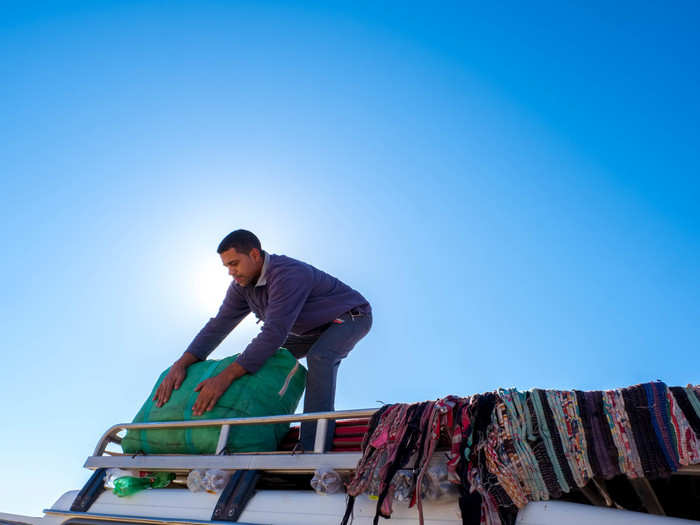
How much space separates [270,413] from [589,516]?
6.22 ft

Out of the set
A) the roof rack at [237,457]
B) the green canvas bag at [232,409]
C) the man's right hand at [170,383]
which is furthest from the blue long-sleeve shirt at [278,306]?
the roof rack at [237,457]

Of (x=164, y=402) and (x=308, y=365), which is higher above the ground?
(x=308, y=365)

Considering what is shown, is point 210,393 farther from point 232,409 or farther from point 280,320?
point 280,320

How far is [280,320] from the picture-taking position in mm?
3301

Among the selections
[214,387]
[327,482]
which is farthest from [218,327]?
[327,482]

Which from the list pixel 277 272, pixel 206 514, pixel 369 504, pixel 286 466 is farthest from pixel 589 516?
pixel 277 272

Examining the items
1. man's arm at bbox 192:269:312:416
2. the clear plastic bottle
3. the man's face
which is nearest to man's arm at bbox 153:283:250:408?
the man's face

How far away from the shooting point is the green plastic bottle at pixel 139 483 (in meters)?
2.91

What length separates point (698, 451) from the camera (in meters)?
1.72

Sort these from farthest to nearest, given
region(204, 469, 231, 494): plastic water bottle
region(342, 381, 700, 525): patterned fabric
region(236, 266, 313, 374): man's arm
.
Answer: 1. region(236, 266, 313, 374): man's arm
2. region(204, 469, 231, 494): plastic water bottle
3. region(342, 381, 700, 525): patterned fabric

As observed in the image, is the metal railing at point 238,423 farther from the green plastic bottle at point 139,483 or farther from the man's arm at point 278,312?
the man's arm at point 278,312

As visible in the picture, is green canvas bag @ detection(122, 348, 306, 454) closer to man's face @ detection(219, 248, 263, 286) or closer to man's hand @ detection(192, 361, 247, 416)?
man's hand @ detection(192, 361, 247, 416)

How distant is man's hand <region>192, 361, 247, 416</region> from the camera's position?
10.0 feet

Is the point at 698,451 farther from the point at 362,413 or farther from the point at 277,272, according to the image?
the point at 277,272
